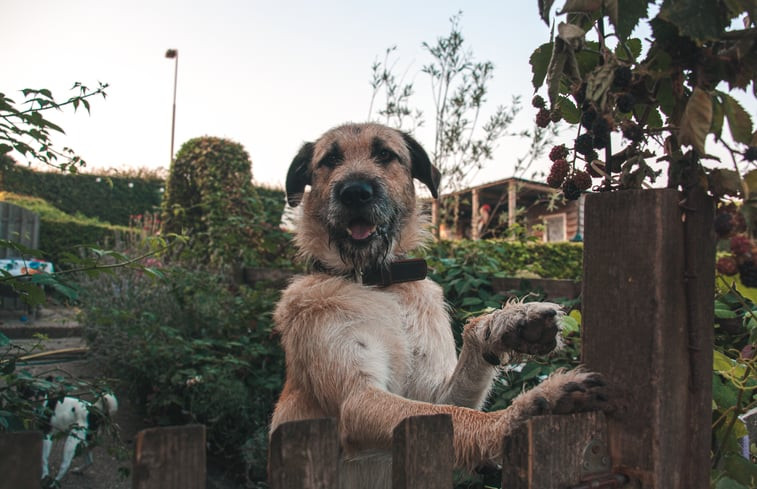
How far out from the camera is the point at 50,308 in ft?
38.0

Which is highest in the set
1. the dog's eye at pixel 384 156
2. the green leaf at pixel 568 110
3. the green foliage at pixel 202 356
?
the dog's eye at pixel 384 156

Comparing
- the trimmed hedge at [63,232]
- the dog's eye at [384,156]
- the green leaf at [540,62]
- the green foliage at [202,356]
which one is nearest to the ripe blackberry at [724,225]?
the green leaf at [540,62]

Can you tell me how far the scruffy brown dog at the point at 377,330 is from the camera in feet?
6.14

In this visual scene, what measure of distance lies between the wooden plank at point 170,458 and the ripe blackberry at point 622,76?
3.49ft

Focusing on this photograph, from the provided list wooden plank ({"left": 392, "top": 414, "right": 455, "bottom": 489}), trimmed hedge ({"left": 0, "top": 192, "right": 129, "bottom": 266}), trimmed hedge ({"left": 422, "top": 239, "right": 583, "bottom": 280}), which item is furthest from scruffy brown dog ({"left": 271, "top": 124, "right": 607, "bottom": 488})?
trimmed hedge ({"left": 0, "top": 192, "right": 129, "bottom": 266})

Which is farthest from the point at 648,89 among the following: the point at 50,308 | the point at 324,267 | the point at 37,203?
the point at 37,203

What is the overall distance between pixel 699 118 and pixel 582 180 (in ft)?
1.01

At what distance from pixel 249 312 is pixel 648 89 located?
4.62 meters

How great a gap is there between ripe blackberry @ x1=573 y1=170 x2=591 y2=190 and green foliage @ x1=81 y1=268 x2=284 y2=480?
3.41 meters

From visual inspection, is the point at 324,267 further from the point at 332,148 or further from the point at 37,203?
the point at 37,203

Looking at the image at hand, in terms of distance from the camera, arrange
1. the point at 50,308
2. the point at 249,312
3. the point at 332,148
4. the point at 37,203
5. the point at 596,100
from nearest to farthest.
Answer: the point at 596,100 < the point at 332,148 < the point at 249,312 < the point at 50,308 < the point at 37,203

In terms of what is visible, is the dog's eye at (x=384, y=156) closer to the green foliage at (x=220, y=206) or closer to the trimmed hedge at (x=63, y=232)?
the green foliage at (x=220, y=206)

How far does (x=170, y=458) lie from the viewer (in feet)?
3.21

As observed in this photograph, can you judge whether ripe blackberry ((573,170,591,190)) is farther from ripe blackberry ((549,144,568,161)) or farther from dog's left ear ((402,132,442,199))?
dog's left ear ((402,132,442,199))
